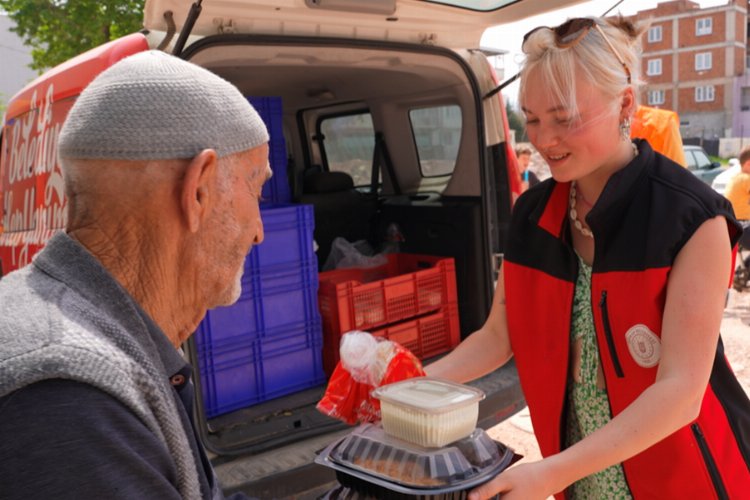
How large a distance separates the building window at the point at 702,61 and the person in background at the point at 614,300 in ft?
188

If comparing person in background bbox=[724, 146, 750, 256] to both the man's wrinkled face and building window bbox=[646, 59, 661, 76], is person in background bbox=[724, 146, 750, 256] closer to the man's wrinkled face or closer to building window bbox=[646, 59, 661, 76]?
the man's wrinkled face

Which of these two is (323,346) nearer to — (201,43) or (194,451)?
(201,43)

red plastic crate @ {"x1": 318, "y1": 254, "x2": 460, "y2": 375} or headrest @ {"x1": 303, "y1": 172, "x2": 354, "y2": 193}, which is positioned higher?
headrest @ {"x1": 303, "y1": 172, "x2": 354, "y2": 193}

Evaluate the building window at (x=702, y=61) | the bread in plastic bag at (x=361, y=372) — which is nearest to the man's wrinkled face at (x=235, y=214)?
the bread in plastic bag at (x=361, y=372)

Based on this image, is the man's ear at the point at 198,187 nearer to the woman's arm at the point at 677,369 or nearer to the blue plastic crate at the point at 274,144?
the woman's arm at the point at 677,369

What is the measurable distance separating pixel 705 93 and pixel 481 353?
5711 centimetres

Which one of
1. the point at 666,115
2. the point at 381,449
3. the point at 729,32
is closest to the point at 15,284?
the point at 381,449

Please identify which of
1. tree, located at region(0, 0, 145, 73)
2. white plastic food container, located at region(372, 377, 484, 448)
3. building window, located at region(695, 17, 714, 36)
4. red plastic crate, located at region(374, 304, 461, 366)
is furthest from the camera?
building window, located at region(695, 17, 714, 36)

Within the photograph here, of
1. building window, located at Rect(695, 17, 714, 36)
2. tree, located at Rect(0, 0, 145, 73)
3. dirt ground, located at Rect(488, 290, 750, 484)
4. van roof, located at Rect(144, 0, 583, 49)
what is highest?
building window, located at Rect(695, 17, 714, 36)

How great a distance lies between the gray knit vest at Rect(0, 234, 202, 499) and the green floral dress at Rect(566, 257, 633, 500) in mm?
1125

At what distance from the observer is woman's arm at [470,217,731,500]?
1480mm

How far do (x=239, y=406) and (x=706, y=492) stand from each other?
252 cm

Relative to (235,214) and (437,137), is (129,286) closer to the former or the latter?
(235,214)

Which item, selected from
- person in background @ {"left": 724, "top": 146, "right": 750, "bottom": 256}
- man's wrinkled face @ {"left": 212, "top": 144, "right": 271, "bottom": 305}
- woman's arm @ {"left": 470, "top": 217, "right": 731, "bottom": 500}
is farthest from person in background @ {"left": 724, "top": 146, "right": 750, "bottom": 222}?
man's wrinkled face @ {"left": 212, "top": 144, "right": 271, "bottom": 305}
